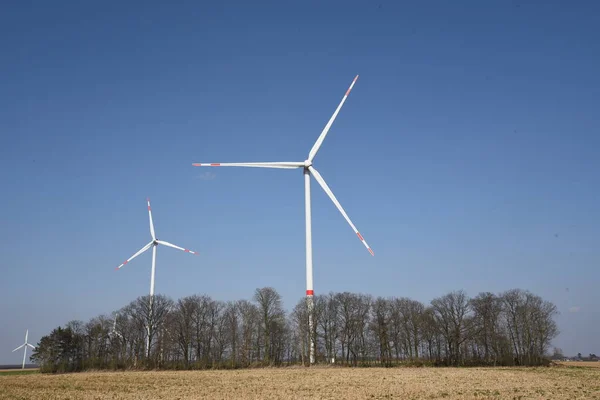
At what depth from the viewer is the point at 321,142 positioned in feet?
238

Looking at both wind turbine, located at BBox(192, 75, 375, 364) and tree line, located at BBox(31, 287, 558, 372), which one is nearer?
wind turbine, located at BBox(192, 75, 375, 364)

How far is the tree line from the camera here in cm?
8450

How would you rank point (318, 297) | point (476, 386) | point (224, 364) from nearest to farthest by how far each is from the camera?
1. point (476, 386)
2. point (224, 364)
3. point (318, 297)

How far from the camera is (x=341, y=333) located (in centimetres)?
8638

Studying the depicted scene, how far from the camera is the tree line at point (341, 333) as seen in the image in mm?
84500

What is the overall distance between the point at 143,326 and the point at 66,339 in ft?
40.3

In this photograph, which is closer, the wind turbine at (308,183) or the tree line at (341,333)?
the wind turbine at (308,183)

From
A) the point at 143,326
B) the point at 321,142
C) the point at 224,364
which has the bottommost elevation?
the point at 224,364

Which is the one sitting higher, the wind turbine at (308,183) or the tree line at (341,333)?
the wind turbine at (308,183)

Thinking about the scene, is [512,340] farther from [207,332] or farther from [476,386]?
[476,386]

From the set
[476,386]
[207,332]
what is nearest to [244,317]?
[207,332]

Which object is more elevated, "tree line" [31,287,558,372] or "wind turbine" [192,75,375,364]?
"wind turbine" [192,75,375,364]

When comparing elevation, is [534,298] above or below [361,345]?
above

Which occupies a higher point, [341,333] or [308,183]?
[308,183]
